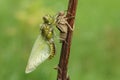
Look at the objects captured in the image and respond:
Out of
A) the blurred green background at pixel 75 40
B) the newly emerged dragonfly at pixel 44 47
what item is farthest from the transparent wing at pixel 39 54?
the blurred green background at pixel 75 40

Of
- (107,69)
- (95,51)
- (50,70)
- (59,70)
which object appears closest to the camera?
(59,70)

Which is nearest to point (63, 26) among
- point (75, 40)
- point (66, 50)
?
point (66, 50)

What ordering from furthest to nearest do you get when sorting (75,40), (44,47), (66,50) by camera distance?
(75,40) < (44,47) < (66,50)

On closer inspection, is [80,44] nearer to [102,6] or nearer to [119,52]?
[119,52]

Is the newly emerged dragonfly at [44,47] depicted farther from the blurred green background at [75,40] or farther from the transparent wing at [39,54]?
the blurred green background at [75,40]

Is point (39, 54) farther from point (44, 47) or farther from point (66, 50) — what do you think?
point (66, 50)

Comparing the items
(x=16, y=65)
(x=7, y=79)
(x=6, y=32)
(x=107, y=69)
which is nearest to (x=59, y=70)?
(x=7, y=79)

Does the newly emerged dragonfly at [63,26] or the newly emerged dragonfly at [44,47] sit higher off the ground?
the newly emerged dragonfly at [63,26]
